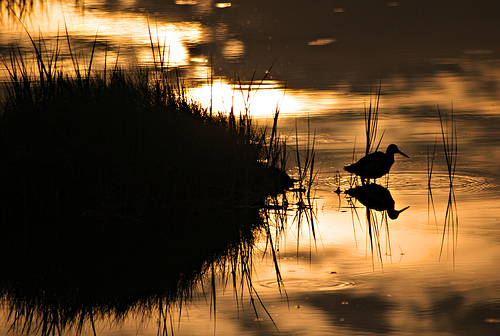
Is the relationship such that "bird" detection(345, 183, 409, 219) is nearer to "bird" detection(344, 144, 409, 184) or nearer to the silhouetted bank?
"bird" detection(344, 144, 409, 184)

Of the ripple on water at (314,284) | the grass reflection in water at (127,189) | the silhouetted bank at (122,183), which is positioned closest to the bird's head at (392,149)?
the grass reflection in water at (127,189)

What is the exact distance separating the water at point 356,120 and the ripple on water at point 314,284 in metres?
0.01

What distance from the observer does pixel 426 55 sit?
628 inches

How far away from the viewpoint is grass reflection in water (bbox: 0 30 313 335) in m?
6.99

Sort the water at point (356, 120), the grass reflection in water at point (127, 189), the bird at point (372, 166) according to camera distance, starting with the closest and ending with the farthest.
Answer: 1. the water at point (356, 120)
2. the grass reflection in water at point (127, 189)
3. the bird at point (372, 166)

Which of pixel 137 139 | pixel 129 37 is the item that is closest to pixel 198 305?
pixel 137 139

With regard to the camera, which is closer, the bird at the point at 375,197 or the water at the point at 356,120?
the water at the point at 356,120

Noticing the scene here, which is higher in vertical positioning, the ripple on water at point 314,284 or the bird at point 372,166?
the ripple on water at point 314,284

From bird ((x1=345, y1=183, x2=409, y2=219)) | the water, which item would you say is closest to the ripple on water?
the water

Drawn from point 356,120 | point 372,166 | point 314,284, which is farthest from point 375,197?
point 356,120

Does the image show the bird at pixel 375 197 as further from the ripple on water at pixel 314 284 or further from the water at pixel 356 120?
the ripple on water at pixel 314 284

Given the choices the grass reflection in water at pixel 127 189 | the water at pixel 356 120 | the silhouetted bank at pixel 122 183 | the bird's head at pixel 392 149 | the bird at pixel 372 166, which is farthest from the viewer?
the bird's head at pixel 392 149

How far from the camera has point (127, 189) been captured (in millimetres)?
8367

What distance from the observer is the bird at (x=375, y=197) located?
8.39 metres
